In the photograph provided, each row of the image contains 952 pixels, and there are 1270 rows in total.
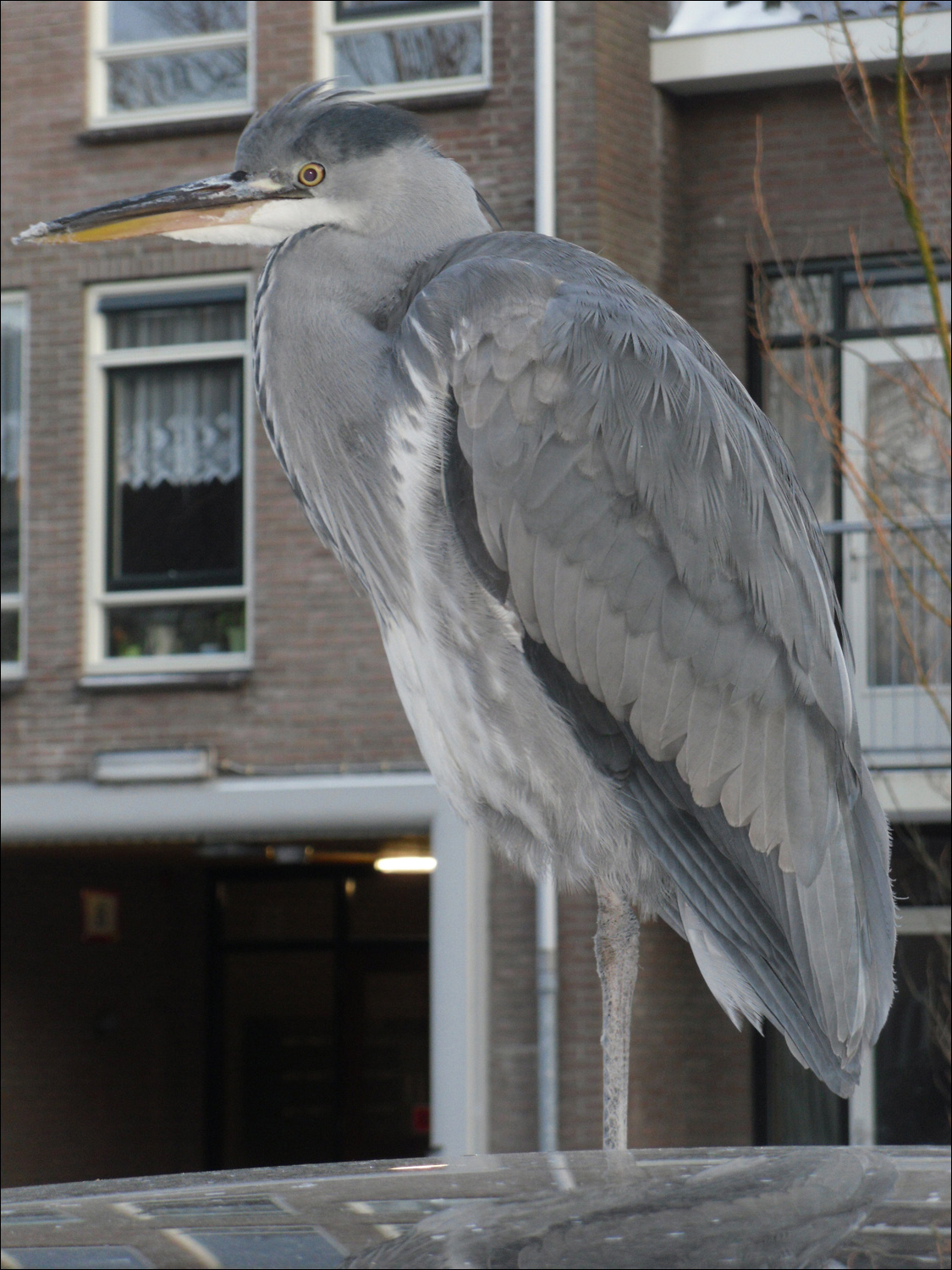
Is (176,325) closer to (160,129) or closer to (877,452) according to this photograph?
(160,129)

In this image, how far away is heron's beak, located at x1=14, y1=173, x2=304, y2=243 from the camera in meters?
3.07

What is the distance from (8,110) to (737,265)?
3916mm

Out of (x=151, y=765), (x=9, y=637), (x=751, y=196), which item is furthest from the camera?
(x=9, y=637)

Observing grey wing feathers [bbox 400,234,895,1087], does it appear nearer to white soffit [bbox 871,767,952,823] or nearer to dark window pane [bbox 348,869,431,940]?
white soffit [bbox 871,767,952,823]

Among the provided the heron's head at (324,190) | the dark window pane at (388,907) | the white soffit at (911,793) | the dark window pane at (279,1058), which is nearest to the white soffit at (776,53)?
the white soffit at (911,793)

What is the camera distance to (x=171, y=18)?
9.77 metres

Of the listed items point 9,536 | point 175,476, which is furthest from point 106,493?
point 9,536

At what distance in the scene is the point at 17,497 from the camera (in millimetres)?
9852

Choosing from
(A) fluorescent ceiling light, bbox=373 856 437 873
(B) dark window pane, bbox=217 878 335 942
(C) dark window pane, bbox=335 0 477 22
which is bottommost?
(B) dark window pane, bbox=217 878 335 942

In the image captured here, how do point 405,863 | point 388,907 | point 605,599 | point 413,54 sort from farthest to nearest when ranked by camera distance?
point 388,907
point 405,863
point 413,54
point 605,599

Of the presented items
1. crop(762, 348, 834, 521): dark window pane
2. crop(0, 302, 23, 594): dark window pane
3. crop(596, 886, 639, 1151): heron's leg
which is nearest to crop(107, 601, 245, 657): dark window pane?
crop(0, 302, 23, 594): dark window pane

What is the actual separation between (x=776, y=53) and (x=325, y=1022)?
22.6 feet

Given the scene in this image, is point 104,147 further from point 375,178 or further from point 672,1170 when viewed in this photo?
point 672,1170

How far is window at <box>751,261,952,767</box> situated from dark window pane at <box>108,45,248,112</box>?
297 centimetres
